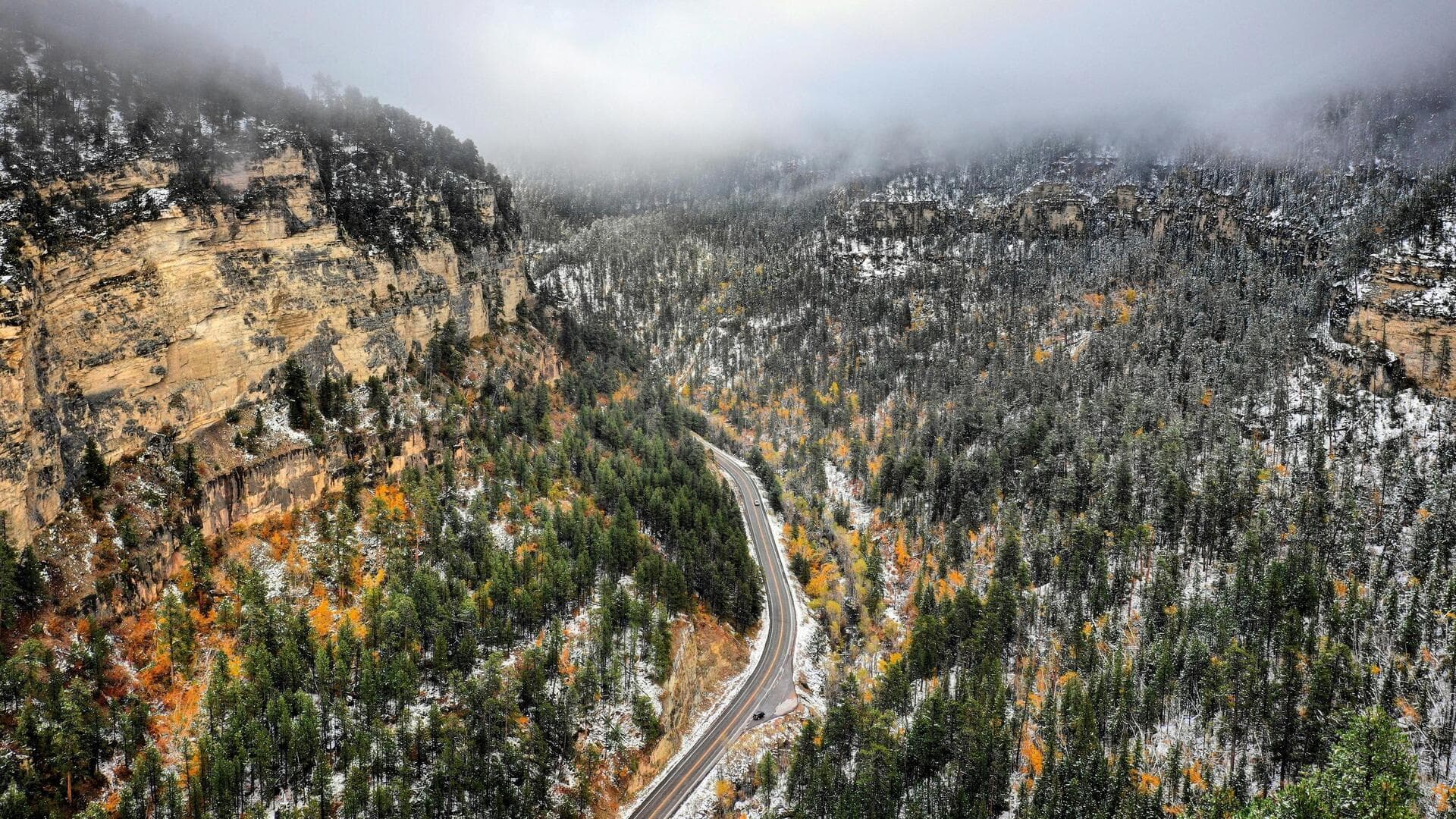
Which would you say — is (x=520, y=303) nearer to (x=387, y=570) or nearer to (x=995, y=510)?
(x=387, y=570)

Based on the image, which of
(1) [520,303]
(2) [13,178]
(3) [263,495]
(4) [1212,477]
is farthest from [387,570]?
(4) [1212,477]

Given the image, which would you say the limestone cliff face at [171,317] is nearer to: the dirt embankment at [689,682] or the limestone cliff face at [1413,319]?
the dirt embankment at [689,682]

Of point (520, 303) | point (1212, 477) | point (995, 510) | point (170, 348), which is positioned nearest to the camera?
point (170, 348)

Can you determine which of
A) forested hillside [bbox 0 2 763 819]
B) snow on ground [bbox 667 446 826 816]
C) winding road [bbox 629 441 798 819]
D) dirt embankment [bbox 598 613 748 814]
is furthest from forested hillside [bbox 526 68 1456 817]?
forested hillside [bbox 0 2 763 819]

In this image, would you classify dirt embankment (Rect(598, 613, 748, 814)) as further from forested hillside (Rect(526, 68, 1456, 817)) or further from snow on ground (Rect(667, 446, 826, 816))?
forested hillside (Rect(526, 68, 1456, 817))

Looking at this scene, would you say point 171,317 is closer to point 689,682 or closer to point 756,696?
point 689,682

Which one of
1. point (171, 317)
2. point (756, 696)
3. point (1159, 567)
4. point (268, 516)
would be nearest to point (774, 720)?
point (756, 696)
